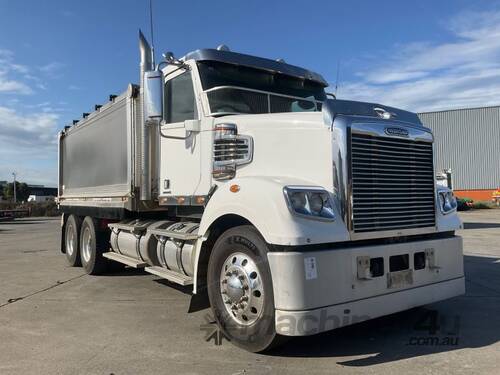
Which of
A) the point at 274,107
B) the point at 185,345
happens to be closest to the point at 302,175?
the point at 274,107

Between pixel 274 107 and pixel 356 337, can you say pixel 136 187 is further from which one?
pixel 356 337

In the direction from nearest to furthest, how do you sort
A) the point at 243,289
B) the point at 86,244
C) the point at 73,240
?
the point at 243,289
the point at 86,244
the point at 73,240

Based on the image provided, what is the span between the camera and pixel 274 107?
231 inches

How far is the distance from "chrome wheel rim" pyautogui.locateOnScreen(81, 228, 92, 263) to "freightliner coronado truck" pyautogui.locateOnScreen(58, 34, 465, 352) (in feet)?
9.41

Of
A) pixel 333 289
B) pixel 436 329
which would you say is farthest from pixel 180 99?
pixel 436 329

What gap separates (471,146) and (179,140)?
5220 centimetres

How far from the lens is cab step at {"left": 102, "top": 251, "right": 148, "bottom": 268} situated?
23.6 ft

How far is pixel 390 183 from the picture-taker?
4723mm

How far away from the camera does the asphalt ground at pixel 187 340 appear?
4141 mm

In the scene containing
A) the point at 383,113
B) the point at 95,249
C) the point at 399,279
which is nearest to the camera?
the point at 399,279

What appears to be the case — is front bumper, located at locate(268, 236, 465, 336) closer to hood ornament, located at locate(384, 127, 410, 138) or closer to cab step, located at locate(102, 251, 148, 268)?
hood ornament, located at locate(384, 127, 410, 138)

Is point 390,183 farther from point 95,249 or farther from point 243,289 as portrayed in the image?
point 95,249

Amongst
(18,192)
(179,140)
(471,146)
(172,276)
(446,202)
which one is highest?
(471,146)

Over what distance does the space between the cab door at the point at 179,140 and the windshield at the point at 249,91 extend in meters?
0.27
